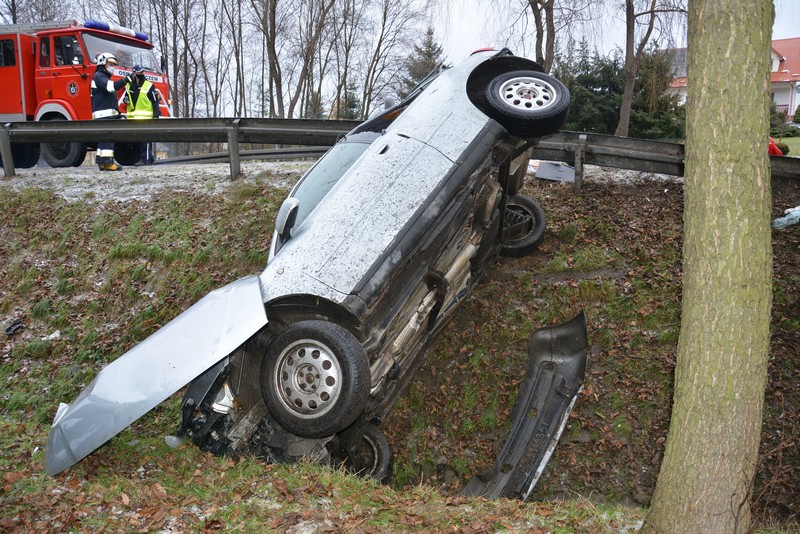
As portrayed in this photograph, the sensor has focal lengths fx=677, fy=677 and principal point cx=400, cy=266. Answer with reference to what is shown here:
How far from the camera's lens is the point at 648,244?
7.48m

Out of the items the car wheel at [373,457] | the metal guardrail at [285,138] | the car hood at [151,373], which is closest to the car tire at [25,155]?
the metal guardrail at [285,138]

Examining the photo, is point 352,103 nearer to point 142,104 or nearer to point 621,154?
point 142,104

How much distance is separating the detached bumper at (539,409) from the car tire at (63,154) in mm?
9421

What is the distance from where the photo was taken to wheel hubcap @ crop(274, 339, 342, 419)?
4.50 m

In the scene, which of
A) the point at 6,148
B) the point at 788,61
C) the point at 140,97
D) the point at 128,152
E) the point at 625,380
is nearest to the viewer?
the point at 625,380

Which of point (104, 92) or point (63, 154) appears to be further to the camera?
point (63, 154)

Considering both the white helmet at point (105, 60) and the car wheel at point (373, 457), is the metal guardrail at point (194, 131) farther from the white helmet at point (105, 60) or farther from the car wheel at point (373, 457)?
the car wheel at point (373, 457)

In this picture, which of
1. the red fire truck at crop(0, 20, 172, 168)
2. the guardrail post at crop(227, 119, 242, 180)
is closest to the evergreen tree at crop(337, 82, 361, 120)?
the red fire truck at crop(0, 20, 172, 168)

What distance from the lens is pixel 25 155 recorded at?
12953 millimetres

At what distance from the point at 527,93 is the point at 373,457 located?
341cm

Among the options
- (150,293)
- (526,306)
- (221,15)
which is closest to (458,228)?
(526,306)

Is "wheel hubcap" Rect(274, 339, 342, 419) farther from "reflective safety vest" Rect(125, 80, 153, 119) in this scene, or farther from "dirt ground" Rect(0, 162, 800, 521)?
"reflective safety vest" Rect(125, 80, 153, 119)

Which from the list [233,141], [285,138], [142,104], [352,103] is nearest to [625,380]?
[285,138]

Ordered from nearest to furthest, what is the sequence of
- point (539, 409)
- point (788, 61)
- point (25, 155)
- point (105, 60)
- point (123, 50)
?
1. point (539, 409)
2. point (105, 60)
3. point (25, 155)
4. point (123, 50)
5. point (788, 61)
